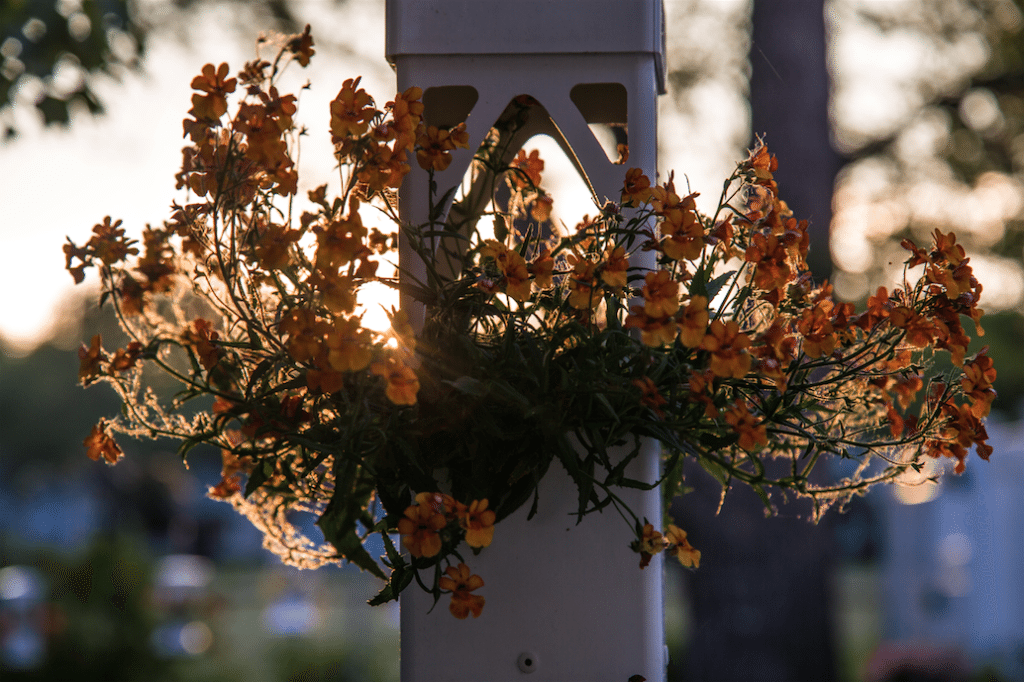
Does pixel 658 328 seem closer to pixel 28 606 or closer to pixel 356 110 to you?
pixel 356 110

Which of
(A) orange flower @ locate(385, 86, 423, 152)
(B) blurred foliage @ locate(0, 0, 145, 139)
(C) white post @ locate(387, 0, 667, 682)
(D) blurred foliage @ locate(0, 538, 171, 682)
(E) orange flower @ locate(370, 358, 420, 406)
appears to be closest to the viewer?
(E) orange flower @ locate(370, 358, 420, 406)

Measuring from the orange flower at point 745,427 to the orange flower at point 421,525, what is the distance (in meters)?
0.30

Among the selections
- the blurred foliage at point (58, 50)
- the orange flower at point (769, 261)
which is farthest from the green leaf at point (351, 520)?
the blurred foliage at point (58, 50)

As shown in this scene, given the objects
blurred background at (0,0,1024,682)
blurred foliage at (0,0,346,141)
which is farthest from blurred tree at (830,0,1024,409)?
blurred foliage at (0,0,346,141)

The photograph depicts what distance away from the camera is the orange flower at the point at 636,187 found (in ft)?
2.91

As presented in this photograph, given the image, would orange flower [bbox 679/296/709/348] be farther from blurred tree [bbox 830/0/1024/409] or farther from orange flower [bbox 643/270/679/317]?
blurred tree [bbox 830/0/1024/409]

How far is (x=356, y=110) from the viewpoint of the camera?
868 millimetres

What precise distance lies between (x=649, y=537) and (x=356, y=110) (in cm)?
55

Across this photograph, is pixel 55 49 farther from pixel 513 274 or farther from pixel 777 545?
pixel 777 545

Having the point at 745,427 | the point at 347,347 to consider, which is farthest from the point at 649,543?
the point at 347,347

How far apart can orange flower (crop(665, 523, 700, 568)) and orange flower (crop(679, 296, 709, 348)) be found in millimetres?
256

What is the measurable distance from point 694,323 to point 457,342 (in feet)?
0.82

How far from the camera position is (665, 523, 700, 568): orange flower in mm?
951

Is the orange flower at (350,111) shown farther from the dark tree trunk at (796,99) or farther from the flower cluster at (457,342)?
the dark tree trunk at (796,99)
